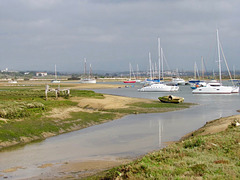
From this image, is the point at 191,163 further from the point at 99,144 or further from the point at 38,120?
the point at 38,120

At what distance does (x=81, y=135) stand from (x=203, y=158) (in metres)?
13.9

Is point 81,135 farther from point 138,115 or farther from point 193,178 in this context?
point 193,178

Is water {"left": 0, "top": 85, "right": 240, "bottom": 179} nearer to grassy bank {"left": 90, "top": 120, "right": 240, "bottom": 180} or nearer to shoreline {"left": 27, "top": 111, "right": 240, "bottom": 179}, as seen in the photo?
shoreline {"left": 27, "top": 111, "right": 240, "bottom": 179}

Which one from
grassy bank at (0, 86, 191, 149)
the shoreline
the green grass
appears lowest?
the shoreline

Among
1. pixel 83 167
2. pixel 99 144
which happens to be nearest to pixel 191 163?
pixel 83 167

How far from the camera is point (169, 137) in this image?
23.1m

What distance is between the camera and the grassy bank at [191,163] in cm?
1005

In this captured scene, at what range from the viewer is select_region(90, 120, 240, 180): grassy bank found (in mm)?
10055

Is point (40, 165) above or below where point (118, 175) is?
below

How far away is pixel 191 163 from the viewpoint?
11.1 metres

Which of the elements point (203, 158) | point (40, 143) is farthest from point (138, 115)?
point (203, 158)

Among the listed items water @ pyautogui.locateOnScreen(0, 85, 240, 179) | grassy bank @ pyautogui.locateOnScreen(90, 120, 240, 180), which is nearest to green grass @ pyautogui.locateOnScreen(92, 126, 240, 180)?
grassy bank @ pyautogui.locateOnScreen(90, 120, 240, 180)

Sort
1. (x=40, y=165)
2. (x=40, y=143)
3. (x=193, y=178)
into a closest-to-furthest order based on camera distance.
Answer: (x=193, y=178) < (x=40, y=165) < (x=40, y=143)

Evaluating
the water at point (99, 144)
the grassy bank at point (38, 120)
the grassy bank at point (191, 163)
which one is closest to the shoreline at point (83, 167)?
the water at point (99, 144)
